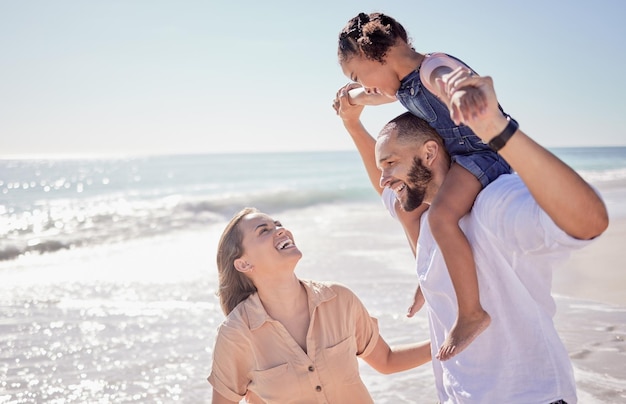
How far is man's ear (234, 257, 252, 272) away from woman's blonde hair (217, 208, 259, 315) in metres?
0.03

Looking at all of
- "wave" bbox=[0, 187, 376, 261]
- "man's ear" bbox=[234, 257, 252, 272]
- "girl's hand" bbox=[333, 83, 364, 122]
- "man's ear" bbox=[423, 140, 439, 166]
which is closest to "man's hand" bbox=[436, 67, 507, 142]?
"man's ear" bbox=[423, 140, 439, 166]

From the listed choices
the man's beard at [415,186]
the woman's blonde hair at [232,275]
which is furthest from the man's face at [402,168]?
the woman's blonde hair at [232,275]

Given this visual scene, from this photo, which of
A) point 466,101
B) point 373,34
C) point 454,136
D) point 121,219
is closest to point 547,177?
point 466,101

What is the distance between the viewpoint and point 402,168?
2.49 metres

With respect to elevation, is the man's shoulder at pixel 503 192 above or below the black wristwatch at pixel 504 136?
below

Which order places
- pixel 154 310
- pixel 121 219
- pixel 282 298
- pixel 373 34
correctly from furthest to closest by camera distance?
pixel 121 219 < pixel 154 310 < pixel 282 298 < pixel 373 34

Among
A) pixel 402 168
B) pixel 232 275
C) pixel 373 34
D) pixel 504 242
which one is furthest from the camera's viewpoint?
pixel 232 275

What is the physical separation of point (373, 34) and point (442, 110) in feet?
1.50

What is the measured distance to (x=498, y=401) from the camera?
2139 mm

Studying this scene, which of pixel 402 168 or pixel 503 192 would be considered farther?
pixel 402 168

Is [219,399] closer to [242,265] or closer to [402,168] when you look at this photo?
[242,265]

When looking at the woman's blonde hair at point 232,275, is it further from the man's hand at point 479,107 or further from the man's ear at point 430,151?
the man's hand at point 479,107

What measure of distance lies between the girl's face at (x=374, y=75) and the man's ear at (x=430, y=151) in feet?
1.59

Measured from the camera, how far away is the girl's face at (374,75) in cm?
298
